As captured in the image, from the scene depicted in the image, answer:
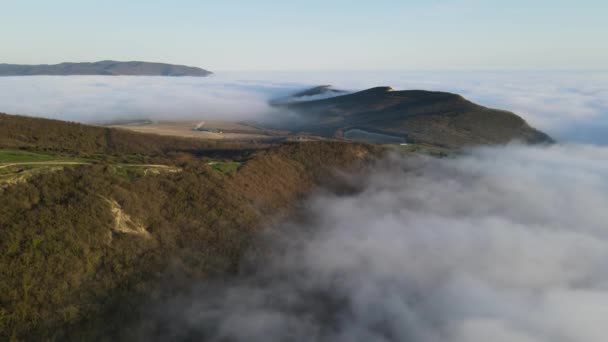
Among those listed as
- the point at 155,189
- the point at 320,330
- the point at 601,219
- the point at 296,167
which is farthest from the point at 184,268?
the point at 601,219

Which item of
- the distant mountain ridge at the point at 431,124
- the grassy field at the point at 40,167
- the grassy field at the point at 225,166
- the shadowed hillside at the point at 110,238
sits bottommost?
the shadowed hillside at the point at 110,238

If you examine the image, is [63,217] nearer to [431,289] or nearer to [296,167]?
[431,289]

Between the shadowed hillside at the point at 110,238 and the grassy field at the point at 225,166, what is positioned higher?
the grassy field at the point at 225,166

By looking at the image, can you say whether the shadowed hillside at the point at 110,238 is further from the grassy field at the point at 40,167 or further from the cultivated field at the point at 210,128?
the cultivated field at the point at 210,128

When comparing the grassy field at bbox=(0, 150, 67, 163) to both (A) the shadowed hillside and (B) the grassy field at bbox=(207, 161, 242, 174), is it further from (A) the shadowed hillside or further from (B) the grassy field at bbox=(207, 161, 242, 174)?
Answer: (B) the grassy field at bbox=(207, 161, 242, 174)

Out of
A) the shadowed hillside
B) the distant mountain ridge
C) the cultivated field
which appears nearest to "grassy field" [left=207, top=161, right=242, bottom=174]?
the shadowed hillside

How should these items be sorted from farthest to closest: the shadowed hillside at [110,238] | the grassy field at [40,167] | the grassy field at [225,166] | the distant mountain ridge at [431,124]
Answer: the distant mountain ridge at [431,124]
the grassy field at [225,166]
the grassy field at [40,167]
the shadowed hillside at [110,238]

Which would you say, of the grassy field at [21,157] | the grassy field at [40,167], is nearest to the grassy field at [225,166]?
the grassy field at [40,167]

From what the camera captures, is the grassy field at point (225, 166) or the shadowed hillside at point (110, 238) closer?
the shadowed hillside at point (110, 238)

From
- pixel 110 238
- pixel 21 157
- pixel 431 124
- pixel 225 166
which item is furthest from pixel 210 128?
pixel 110 238
